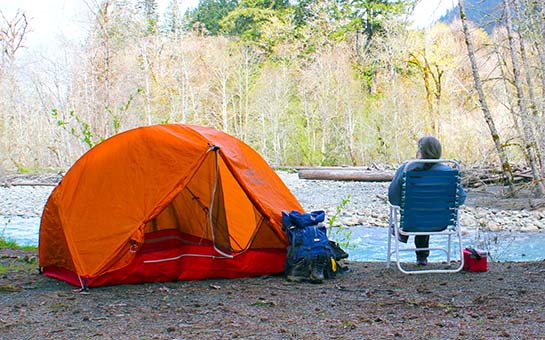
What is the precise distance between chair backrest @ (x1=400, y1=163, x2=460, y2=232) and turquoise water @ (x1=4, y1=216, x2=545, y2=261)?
5.52 ft

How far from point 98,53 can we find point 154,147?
1669 centimetres

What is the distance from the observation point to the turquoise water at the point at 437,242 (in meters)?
6.97

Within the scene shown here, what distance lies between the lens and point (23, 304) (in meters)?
3.82

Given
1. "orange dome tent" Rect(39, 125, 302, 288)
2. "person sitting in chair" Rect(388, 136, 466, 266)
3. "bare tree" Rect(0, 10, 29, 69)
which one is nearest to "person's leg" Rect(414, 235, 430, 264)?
"person sitting in chair" Rect(388, 136, 466, 266)

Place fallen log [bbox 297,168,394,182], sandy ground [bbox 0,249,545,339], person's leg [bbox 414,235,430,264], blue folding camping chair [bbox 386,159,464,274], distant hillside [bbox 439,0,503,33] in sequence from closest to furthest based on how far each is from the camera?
sandy ground [bbox 0,249,545,339]
blue folding camping chair [bbox 386,159,464,274]
person's leg [bbox 414,235,430,264]
distant hillside [bbox 439,0,503,33]
fallen log [bbox 297,168,394,182]

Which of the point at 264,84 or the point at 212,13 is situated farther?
the point at 212,13

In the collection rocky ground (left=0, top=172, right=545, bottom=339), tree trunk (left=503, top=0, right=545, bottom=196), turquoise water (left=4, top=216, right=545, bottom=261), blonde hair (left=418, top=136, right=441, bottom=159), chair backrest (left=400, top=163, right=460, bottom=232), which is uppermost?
tree trunk (left=503, top=0, right=545, bottom=196)

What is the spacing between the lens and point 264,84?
25.2 meters

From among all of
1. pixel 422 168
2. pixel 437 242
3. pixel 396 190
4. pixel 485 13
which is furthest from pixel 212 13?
pixel 396 190

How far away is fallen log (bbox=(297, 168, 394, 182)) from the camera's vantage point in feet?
60.2

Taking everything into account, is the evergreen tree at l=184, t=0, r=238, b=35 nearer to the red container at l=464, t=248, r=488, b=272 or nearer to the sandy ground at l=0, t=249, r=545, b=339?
the red container at l=464, t=248, r=488, b=272

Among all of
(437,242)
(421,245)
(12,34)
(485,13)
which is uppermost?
(12,34)

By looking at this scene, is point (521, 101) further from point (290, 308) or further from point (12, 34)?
point (12, 34)

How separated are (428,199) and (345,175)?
48.1 feet
